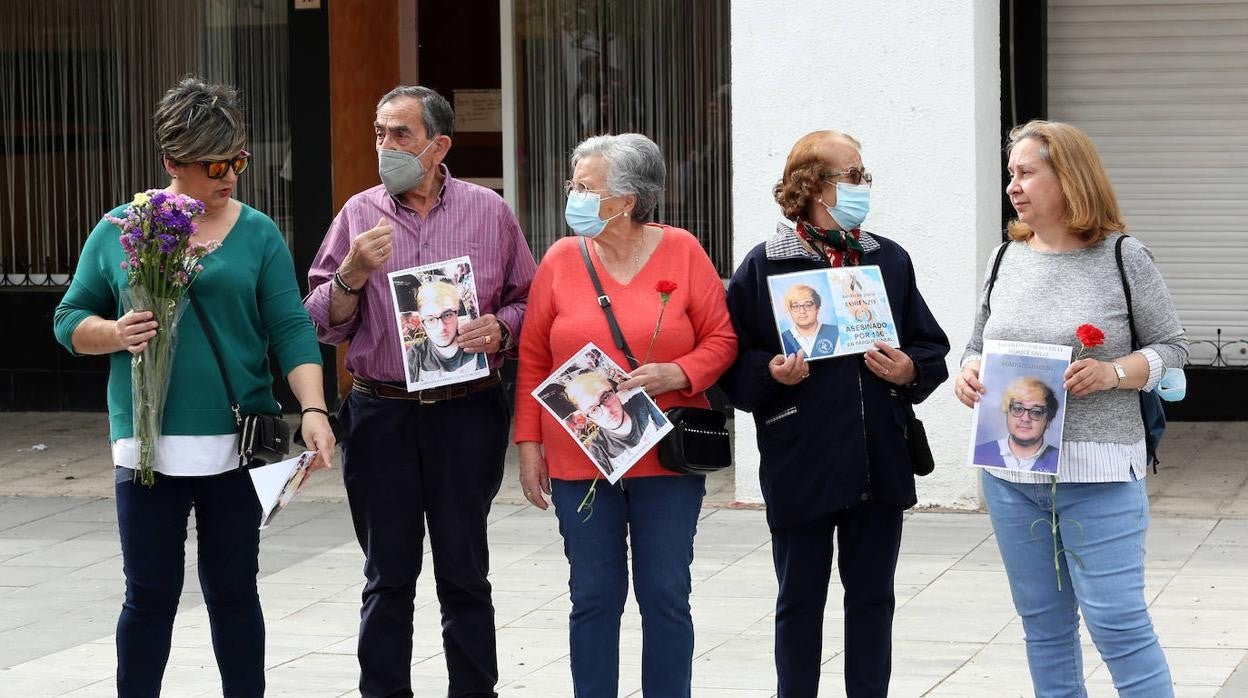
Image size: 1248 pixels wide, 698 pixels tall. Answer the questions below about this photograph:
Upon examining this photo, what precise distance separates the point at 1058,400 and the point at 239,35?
30.9ft

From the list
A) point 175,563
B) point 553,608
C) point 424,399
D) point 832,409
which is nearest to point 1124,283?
point 832,409

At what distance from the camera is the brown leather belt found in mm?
5137

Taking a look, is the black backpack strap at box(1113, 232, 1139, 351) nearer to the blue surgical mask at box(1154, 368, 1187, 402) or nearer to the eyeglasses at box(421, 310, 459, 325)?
the blue surgical mask at box(1154, 368, 1187, 402)

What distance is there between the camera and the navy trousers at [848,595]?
16.0ft

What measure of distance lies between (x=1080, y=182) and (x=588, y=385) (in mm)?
1443

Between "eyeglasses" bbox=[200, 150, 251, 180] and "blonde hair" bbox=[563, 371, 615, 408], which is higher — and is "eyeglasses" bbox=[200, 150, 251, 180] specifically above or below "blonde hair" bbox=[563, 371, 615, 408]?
above

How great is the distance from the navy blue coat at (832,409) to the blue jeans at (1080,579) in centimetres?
31

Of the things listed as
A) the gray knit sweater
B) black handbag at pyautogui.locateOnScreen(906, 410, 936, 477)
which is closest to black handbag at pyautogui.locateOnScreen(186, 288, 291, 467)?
black handbag at pyautogui.locateOnScreen(906, 410, 936, 477)

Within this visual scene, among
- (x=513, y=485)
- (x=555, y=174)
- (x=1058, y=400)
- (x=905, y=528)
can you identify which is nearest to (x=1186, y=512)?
(x=905, y=528)

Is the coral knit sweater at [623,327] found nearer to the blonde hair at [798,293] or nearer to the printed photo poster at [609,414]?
the printed photo poster at [609,414]

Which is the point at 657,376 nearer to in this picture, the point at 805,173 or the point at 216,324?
the point at 805,173

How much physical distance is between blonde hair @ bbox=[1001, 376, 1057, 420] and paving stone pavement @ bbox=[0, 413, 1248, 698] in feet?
4.86

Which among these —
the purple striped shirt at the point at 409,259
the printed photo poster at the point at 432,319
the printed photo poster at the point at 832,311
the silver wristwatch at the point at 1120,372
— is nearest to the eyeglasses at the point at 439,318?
the printed photo poster at the point at 432,319

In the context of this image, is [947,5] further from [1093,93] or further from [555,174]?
[555,174]
